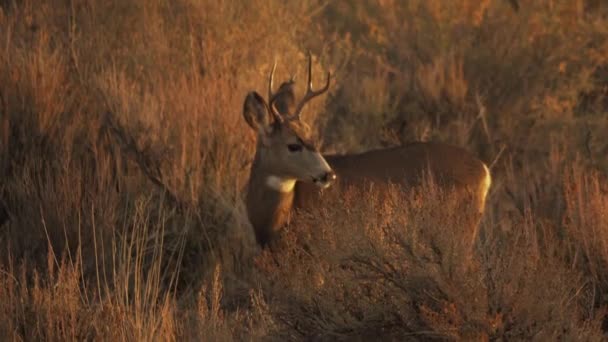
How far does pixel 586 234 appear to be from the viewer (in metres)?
6.71

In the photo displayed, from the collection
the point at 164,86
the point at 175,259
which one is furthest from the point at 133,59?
the point at 175,259

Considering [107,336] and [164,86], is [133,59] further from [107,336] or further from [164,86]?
[107,336]

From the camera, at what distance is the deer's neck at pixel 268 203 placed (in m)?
7.96

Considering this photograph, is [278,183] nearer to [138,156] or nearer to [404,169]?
[404,169]

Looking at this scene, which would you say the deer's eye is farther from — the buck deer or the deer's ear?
the deer's ear

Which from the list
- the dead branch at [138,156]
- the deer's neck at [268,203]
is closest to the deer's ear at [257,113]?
the deer's neck at [268,203]

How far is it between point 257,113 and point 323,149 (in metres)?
2.63

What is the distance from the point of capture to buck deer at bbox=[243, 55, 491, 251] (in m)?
7.80

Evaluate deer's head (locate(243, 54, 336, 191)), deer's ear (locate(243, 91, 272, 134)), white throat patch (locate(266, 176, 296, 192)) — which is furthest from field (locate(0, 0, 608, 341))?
deer's ear (locate(243, 91, 272, 134))

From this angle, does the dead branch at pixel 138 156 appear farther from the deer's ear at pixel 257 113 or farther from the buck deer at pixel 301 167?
the deer's ear at pixel 257 113

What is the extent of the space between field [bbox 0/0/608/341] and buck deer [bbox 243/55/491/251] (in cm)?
28

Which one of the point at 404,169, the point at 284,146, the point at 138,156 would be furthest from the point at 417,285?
the point at 138,156

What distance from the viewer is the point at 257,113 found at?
794cm

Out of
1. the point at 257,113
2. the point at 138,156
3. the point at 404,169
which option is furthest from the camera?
the point at 138,156
